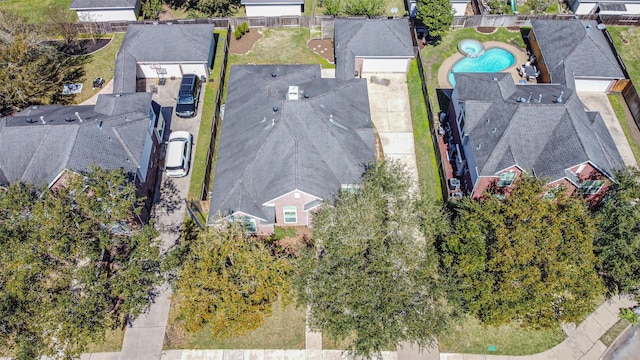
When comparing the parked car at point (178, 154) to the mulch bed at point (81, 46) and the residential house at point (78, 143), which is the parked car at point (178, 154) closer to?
the residential house at point (78, 143)

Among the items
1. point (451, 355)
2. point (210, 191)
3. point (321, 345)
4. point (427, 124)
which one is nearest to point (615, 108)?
point (427, 124)

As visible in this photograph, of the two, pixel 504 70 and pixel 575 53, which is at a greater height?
pixel 575 53

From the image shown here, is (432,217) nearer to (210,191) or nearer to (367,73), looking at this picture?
(210,191)

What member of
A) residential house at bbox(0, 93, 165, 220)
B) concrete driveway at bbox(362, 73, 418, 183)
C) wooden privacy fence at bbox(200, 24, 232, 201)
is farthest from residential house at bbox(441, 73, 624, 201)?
residential house at bbox(0, 93, 165, 220)

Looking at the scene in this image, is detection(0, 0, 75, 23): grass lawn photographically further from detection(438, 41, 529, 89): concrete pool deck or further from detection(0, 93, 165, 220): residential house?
detection(438, 41, 529, 89): concrete pool deck

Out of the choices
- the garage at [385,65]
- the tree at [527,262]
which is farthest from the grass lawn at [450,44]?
the tree at [527,262]

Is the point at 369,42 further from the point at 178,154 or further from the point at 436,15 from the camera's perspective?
the point at 178,154


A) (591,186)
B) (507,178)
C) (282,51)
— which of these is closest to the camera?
(591,186)

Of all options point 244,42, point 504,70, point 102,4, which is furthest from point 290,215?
point 102,4
